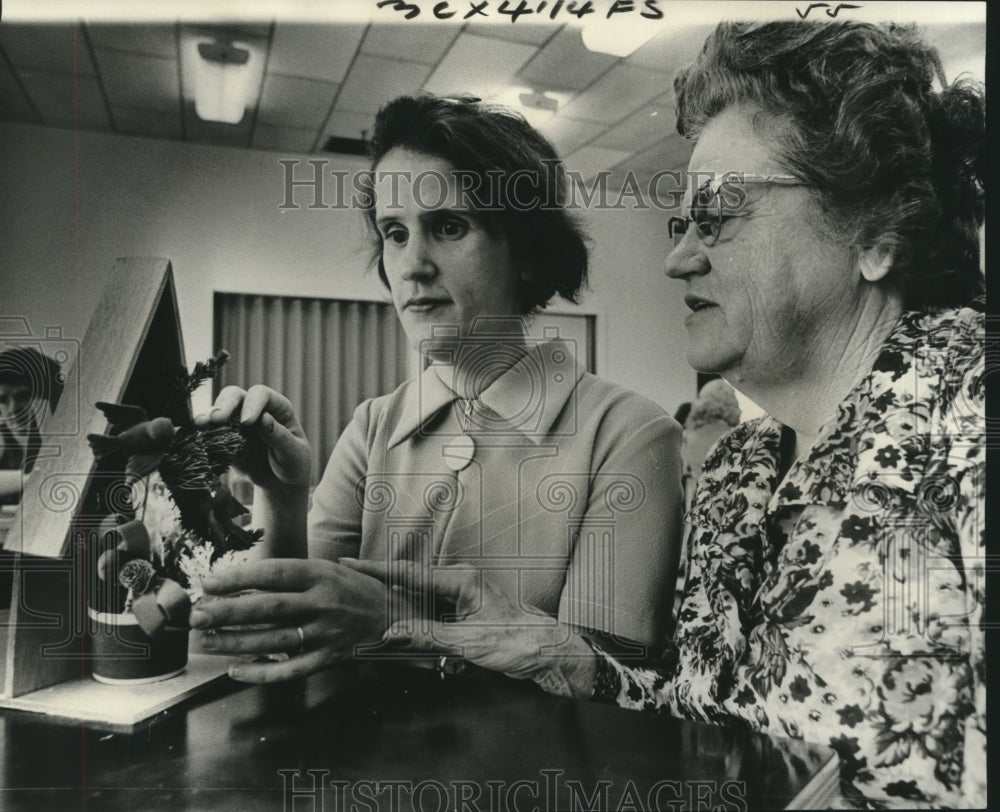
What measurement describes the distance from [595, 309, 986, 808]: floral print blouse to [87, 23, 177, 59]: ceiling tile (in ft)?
3.54

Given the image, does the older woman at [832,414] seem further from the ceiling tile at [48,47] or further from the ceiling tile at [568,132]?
the ceiling tile at [48,47]

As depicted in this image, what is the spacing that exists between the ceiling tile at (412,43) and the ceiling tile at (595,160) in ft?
0.84

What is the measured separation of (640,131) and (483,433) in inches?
20.0

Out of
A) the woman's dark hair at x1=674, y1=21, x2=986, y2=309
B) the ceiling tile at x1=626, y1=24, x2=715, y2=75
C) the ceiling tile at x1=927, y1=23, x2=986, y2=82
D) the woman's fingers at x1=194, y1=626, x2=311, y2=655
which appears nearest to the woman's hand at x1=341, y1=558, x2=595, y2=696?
the woman's fingers at x1=194, y1=626, x2=311, y2=655

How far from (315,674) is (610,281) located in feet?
2.39

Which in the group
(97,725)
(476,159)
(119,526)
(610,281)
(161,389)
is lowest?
(97,725)

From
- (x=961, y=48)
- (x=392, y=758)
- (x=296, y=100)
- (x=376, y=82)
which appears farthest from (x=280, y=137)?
(x=961, y=48)

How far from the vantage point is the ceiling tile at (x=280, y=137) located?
45.8 inches

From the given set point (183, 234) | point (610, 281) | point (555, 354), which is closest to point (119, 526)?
point (183, 234)

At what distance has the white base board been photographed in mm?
1061

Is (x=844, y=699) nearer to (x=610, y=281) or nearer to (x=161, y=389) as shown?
(x=610, y=281)

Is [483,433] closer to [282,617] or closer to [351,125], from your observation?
[282,617]

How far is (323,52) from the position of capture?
1163 millimetres

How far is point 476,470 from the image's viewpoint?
1.17 metres
